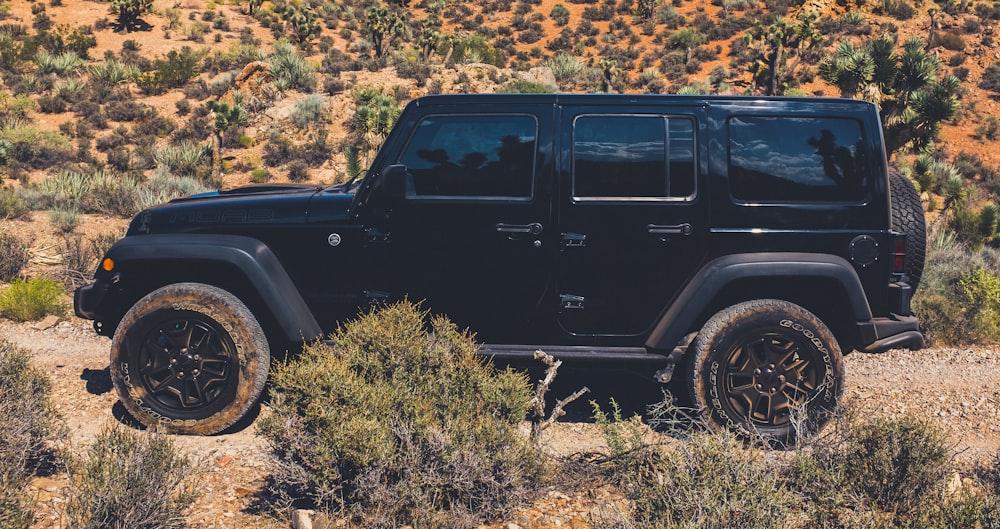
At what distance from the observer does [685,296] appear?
492 centimetres

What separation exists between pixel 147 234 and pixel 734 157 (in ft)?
13.2

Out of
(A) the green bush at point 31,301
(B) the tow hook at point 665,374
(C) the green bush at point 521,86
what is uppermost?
(B) the tow hook at point 665,374

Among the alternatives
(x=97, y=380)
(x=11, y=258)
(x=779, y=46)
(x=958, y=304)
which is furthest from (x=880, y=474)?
(x=779, y=46)

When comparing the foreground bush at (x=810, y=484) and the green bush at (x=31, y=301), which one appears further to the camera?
the green bush at (x=31, y=301)

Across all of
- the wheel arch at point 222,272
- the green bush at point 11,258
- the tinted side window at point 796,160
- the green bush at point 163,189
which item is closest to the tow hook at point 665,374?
the tinted side window at point 796,160

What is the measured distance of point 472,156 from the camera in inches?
197

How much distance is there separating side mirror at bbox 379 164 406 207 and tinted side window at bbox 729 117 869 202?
2.12 m

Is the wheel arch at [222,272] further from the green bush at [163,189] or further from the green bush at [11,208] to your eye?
the green bush at [163,189]

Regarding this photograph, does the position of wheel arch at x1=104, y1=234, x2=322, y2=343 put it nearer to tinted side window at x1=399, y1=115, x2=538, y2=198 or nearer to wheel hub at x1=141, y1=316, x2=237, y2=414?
wheel hub at x1=141, y1=316, x2=237, y2=414

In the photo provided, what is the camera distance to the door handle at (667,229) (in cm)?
492

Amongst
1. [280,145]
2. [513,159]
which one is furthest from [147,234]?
[280,145]

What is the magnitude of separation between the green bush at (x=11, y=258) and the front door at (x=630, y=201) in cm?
774

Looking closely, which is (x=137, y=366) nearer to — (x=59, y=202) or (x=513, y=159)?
(x=513, y=159)

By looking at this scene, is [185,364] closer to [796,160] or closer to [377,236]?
[377,236]
